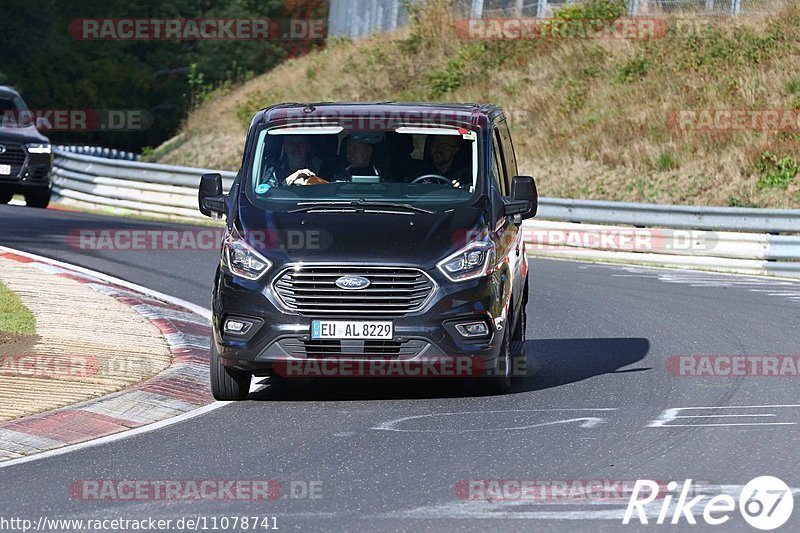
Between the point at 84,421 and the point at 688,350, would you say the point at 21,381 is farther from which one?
the point at 688,350

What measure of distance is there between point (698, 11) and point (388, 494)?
1170 inches

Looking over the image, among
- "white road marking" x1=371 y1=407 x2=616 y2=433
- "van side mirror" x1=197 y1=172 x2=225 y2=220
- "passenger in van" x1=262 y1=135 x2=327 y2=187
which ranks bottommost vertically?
"white road marking" x1=371 y1=407 x2=616 y2=433

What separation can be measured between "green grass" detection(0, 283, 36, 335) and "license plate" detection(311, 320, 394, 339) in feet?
11.1

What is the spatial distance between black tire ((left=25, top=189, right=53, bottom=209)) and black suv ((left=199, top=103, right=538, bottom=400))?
18.0 m

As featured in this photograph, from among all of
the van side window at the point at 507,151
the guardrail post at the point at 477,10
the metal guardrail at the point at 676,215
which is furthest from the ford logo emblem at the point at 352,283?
the guardrail post at the point at 477,10

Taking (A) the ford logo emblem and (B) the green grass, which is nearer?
(A) the ford logo emblem

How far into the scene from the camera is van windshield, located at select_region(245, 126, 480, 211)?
35.8ft

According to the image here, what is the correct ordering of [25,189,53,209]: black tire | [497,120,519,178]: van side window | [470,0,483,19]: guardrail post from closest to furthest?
1. [497,120,519,178]: van side window
2. [25,189,53,209]: black tire
3. [470,0,483,19]: guardrail post

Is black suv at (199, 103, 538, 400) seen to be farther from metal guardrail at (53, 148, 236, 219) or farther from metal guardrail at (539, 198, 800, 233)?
metal guardrail at (53, 148, 236, 219)

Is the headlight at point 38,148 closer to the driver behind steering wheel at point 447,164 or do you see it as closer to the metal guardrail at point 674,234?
the metal guardrail at point 674,234

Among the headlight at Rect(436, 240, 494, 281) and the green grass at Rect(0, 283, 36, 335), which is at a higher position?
the headlight at Rect(436, 240, 494, 281)

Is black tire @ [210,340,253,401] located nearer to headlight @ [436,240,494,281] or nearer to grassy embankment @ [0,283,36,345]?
headlight @ [436,240,494,281]

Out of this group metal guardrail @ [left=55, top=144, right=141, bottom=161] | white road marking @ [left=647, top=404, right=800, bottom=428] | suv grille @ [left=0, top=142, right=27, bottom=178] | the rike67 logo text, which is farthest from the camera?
metal guardrail @ [left=55, top=144, right=141, bottom=161]

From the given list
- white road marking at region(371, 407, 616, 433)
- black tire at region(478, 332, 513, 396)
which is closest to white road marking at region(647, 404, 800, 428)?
white road marking at region(371, 407, 616, 433)
